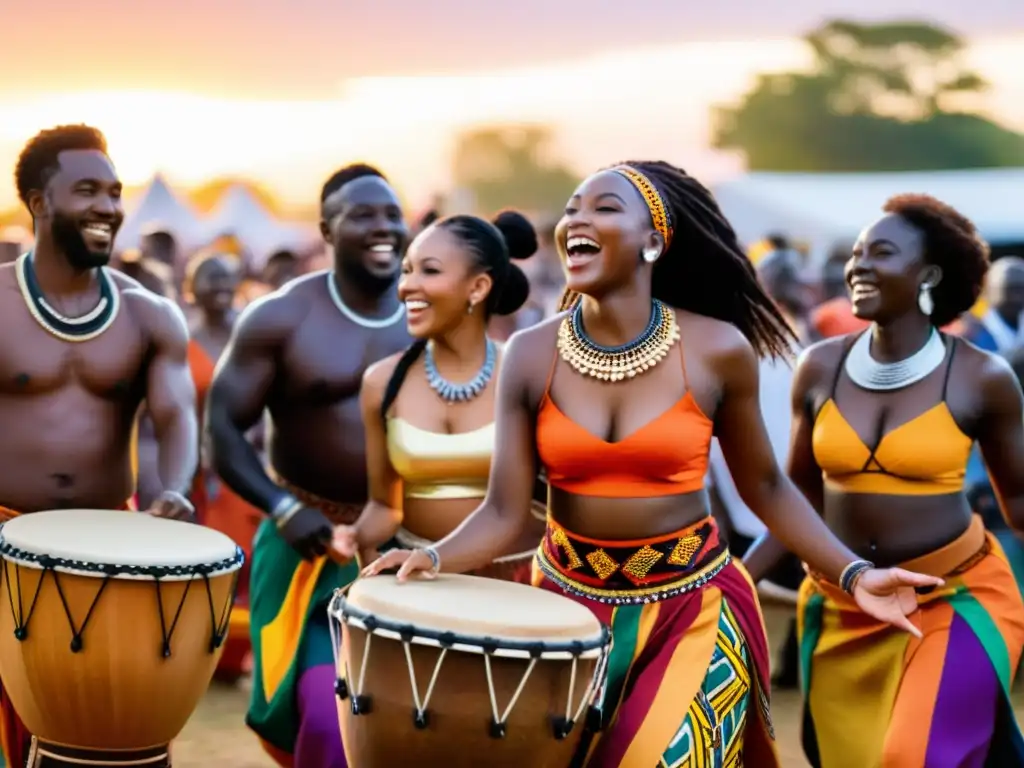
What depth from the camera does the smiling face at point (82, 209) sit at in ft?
17.4

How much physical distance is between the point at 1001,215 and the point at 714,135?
162ft

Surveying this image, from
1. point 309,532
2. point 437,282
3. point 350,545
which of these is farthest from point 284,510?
point 437,282

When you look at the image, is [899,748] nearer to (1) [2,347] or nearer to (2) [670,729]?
(2) [670,729]

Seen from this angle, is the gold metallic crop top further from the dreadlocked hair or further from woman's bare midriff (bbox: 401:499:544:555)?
the dreadlocked hair

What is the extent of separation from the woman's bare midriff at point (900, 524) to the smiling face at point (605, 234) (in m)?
1.55

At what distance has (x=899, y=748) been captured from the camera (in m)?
5.12

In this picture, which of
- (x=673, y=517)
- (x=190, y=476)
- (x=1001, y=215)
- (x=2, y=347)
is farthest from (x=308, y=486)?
(x=1001, y=215)

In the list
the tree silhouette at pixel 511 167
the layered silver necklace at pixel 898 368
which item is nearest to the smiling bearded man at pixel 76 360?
the layered silver necklace at pixel 898 368

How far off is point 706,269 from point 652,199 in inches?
13.7

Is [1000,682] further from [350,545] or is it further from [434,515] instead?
[350,545]

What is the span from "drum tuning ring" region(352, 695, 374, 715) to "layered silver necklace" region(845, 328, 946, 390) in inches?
94.1

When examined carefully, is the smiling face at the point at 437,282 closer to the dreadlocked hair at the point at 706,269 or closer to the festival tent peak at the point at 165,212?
the dreadlocked hair at the point at 706,269

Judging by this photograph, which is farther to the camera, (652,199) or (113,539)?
(113,539)

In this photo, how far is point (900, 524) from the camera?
17.7ft
